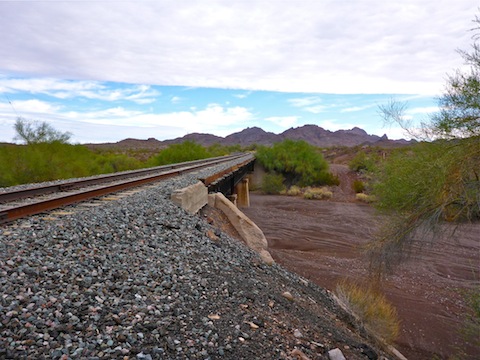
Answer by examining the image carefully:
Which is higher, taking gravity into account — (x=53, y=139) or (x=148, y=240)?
(x=53, y=139)

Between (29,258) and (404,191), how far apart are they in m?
10.1

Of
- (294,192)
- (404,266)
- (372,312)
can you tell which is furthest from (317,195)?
(372,312)

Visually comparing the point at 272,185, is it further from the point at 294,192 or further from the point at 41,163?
the point at 41,163

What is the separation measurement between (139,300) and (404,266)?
50.9 ft

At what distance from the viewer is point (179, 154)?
1537 inches

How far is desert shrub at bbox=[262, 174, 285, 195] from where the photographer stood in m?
44.8

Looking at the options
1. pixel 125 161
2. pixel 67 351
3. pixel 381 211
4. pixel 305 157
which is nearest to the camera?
pixel 67 351

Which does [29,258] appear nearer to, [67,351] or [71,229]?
[71,229]

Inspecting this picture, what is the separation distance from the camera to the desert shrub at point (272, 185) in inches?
1764

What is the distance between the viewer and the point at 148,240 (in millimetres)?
6359

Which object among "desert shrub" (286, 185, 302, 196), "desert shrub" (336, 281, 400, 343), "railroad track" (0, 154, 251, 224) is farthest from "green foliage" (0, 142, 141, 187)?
"desert shrub" (286, 185, 302, 196)

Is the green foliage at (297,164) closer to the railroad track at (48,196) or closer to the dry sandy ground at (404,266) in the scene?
the dry sandy ground at (404,266)

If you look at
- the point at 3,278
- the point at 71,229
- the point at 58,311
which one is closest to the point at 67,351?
the point at 58,311

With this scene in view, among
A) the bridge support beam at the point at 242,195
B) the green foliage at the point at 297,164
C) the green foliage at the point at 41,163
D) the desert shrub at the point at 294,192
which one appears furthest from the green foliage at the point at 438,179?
the green foliage at the point at 297,164
